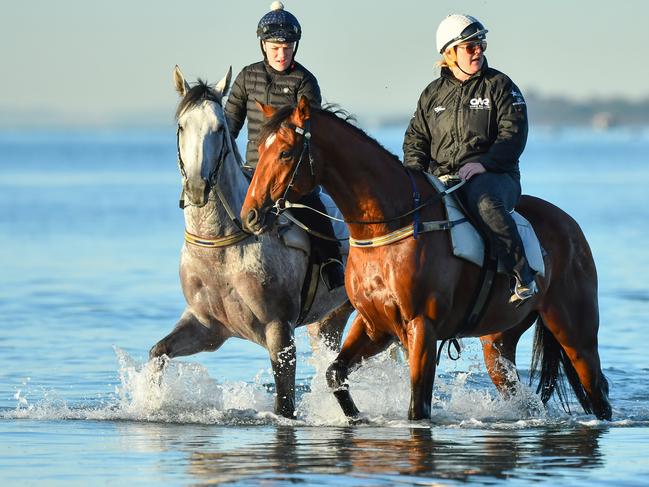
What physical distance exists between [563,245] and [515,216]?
0.53 meters

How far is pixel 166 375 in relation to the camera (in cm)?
1169

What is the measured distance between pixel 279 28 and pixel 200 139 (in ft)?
4.73

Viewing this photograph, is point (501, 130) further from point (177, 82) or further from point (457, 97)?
point (177, 82)

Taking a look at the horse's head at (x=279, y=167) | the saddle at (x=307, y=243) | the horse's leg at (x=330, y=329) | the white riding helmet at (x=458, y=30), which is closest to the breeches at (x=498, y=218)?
the white riding helmet at (x=458, y=30)

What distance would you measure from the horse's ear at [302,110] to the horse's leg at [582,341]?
2.54m

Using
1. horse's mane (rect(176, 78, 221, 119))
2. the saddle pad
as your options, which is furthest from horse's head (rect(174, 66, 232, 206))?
the saddle pad

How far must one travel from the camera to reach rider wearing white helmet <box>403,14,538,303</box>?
34.8 feet

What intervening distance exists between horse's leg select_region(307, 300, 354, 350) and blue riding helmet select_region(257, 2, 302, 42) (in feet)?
7.57

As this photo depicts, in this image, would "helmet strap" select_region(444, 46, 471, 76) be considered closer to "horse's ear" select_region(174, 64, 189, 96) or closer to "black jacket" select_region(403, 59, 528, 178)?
"black jacket" select_region(403, 59, 528, 178)

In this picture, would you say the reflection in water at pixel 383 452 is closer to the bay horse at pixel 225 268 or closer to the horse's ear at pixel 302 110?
the bay horse at pixel 225 268

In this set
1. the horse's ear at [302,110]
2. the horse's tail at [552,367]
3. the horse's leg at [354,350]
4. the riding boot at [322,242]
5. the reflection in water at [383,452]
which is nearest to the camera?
the reflection in water at [383,452]

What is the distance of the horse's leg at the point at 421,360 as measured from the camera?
1024 centimetres

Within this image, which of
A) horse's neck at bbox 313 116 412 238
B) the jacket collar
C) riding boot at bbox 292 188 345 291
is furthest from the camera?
the jacket collar

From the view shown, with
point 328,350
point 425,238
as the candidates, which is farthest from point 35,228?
point 425,238
